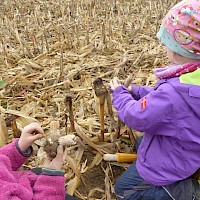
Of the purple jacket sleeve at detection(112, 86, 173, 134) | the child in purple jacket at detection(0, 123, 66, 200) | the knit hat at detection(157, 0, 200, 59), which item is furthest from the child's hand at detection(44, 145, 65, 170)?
the knit hat at detection(157, 0, 200, 59)

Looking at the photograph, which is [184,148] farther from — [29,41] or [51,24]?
[51,24]

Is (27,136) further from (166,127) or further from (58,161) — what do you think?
(166,127)

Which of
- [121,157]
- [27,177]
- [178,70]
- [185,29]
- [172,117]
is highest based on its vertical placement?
[185,29]

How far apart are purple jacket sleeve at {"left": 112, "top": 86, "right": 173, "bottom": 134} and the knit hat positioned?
209 mm

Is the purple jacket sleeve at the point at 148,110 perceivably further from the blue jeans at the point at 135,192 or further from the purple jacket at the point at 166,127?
the blue jeans at the point at 135,192

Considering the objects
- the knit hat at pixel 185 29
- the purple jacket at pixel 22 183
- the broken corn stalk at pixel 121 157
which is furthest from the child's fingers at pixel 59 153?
the knit hat at pixel 185 29

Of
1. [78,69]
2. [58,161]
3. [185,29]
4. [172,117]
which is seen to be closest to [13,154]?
[58,161]

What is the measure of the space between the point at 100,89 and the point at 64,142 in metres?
0.41

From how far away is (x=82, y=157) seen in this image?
86.1 inches

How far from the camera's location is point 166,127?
1.56m

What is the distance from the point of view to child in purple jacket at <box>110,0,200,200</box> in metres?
1.49

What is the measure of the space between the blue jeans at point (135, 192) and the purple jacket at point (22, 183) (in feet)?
1.20

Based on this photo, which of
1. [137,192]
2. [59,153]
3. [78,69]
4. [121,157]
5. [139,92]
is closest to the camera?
[59,153]

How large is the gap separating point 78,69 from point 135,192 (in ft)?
4.56
